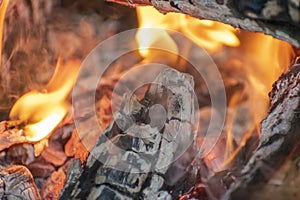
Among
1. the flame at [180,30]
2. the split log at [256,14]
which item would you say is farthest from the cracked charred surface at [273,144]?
the flame at [180,30]

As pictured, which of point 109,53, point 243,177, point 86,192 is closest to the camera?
point 243,177

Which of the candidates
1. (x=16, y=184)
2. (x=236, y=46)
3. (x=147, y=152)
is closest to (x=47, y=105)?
(x=16, y=184)

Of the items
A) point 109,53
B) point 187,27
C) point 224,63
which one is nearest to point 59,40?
point 109,53

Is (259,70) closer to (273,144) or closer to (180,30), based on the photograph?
(180,30)

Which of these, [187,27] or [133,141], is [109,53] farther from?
[133,141]

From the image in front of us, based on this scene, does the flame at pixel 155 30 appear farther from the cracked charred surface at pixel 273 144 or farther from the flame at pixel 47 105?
the cracked charred surface at pixel 273 144
